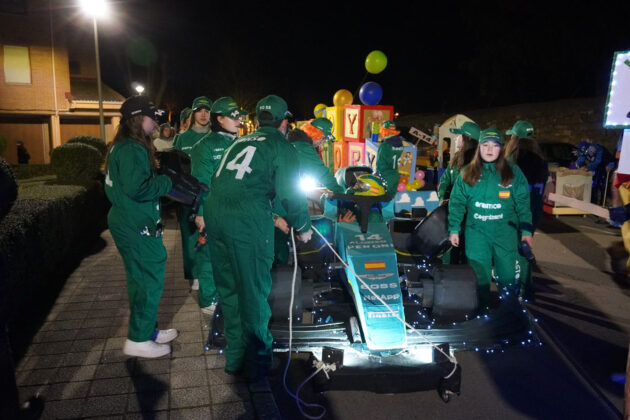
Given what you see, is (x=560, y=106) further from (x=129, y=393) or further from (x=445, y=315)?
(x=129, y=393)

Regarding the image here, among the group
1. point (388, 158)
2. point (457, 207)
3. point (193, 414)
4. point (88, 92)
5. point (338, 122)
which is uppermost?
point (88, 92)

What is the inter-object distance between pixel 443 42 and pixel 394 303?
39964 millimetres

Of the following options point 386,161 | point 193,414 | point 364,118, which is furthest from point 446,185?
point 364,118

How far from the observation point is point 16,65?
76.6 ft

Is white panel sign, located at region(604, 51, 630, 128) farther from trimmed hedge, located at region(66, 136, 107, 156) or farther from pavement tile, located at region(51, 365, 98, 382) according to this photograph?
trimmed hedge, located at region(66, 136, 107, 156)

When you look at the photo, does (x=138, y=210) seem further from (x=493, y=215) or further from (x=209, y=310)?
(x=493, y=215)

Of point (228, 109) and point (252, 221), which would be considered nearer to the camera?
point (252, 221)

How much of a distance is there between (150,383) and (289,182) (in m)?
1.86

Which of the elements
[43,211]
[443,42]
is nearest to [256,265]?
[43,211]

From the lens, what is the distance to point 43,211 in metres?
5.68

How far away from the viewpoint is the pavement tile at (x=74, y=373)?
146 inches

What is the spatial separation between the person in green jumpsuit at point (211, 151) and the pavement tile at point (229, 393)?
1380 millimetres

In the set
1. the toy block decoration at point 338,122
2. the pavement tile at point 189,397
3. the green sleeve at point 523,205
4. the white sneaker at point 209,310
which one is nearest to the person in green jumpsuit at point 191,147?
the white sneaker at point 209,310

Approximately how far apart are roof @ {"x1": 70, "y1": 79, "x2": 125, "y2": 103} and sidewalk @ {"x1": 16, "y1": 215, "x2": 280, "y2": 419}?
22811mm
